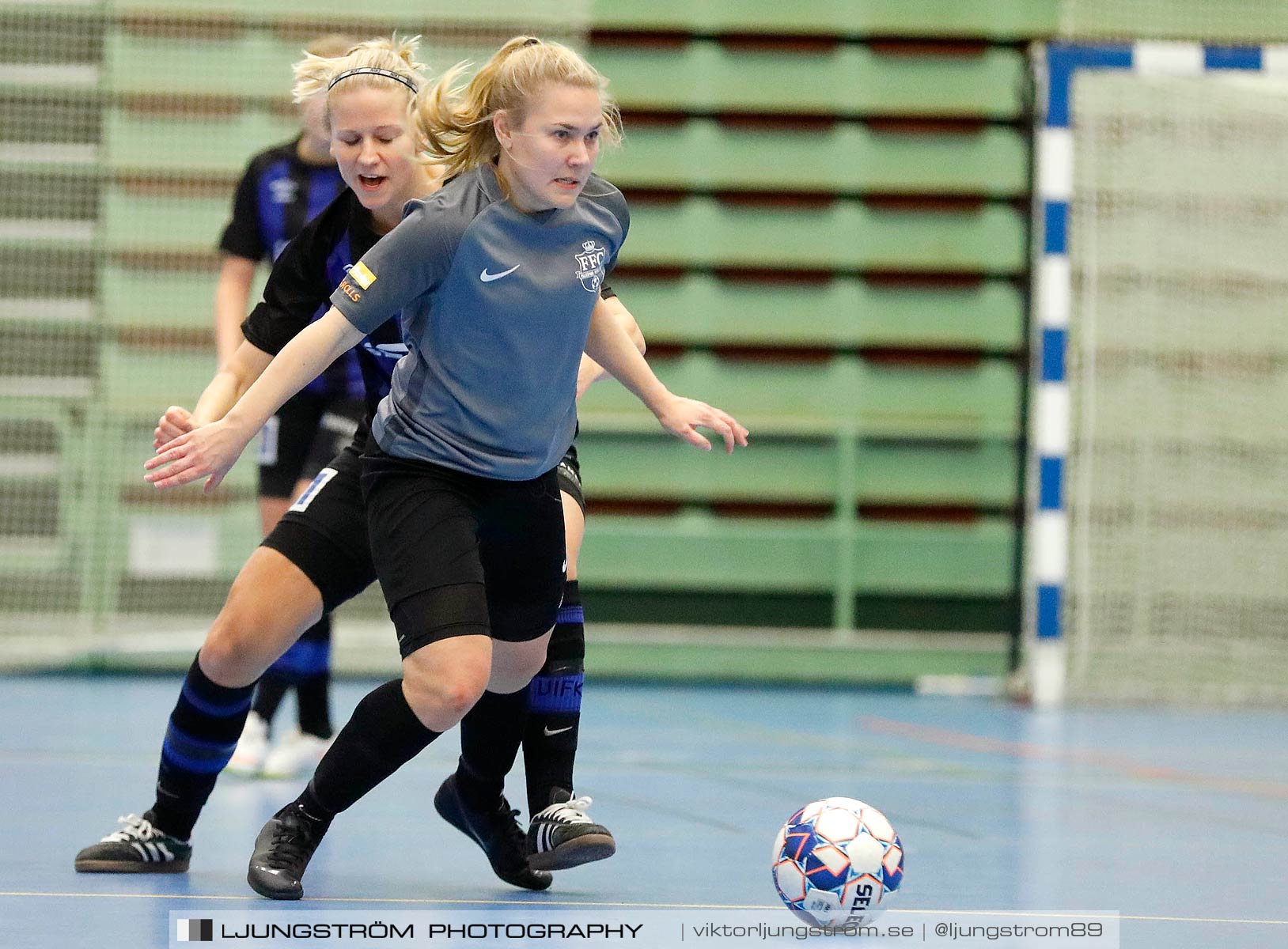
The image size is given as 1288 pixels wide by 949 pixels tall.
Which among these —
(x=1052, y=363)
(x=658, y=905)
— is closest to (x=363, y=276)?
(x=658, y=905)

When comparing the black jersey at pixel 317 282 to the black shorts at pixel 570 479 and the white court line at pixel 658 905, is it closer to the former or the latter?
the black shorts at pixel 570 479

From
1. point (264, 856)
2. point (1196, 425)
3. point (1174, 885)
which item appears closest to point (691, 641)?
point (1196, 425)

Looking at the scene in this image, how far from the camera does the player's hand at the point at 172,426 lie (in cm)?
254

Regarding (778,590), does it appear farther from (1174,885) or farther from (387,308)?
(387,308)

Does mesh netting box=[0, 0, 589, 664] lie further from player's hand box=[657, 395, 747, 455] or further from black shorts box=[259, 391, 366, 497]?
player's hand box=[657, 395, 747, 455]

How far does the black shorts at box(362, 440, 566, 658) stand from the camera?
256 centimetres

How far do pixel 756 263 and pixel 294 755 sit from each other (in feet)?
13.5

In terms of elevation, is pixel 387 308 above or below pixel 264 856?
above

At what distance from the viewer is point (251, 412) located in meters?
2.54

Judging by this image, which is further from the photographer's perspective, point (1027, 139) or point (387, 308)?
point (1027, 139)

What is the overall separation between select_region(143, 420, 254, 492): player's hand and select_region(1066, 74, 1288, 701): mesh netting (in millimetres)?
5281

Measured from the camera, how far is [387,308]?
2.55 m

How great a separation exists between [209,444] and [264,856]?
0.65 metres

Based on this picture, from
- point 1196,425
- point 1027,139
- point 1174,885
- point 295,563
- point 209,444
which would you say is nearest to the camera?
point 209,444
